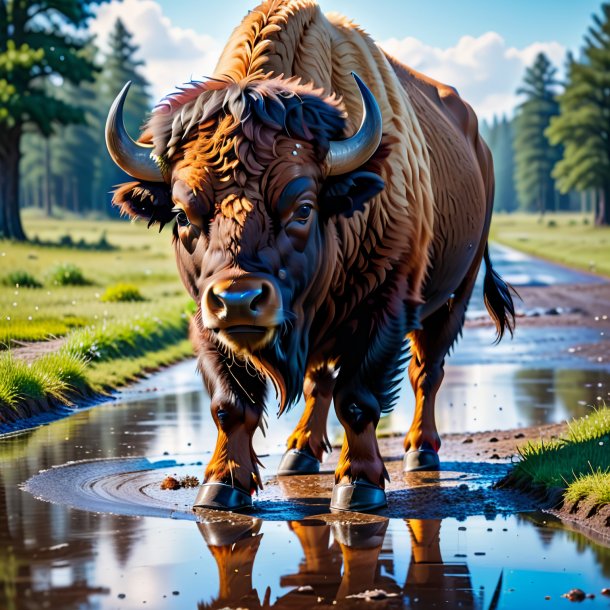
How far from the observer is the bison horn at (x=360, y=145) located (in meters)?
7.14

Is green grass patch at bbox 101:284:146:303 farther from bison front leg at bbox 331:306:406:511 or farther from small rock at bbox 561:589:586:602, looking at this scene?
small rock at bbox 561:589:586:602

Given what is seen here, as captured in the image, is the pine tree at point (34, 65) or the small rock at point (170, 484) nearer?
the small rock at point (170, 484)

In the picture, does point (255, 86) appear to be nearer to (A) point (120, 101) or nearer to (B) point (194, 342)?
(A) point (120, 101)

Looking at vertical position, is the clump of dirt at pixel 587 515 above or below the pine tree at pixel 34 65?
below

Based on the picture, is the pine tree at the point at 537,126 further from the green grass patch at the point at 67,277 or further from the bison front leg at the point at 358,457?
the bison front leg at the point at 358,457

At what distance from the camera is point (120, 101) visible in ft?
23.7

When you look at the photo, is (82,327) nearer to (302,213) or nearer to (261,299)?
(302,213)

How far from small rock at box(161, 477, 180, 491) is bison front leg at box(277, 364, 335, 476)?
3.24 feet

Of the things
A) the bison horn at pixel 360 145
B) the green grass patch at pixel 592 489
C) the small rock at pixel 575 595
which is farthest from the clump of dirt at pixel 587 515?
the bison horn at pixel 360 145

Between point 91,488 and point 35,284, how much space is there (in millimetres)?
17686

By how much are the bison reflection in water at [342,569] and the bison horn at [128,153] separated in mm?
2137

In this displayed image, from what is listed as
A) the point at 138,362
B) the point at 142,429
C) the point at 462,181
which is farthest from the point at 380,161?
the point at 138,362

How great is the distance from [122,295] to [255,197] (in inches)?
652

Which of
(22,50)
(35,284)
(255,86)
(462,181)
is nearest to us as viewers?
(255,86)
